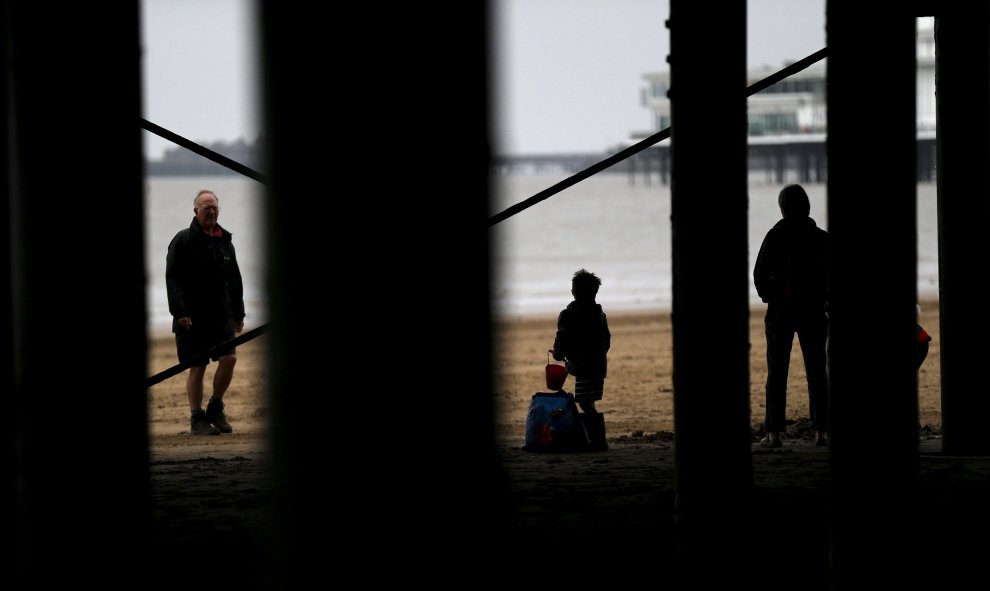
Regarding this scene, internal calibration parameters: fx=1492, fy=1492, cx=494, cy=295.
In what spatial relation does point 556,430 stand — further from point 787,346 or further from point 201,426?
point 201,426

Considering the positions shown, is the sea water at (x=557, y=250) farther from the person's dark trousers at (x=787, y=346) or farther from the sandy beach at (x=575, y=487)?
the person's dark trousers at (x=787, y=346)

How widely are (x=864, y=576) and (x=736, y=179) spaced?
119 centimetres

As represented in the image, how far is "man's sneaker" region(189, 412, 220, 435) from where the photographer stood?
10305 mm

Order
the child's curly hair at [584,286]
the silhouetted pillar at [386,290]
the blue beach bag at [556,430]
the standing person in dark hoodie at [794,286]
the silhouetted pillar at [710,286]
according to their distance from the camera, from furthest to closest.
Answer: the child's curly hair at [584,286] < the blue beach bag at [556,430] < the standing person in dark hoodie at [794,286] < the silhouetted pillar at [710,286] < the silhouetted pillar at [386,290]

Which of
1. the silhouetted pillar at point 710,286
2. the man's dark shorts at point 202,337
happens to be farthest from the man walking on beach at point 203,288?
the silhouetted pillar at point 710,286

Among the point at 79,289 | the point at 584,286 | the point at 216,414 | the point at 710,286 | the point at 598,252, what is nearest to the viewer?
the point at 79,289

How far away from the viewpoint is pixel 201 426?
10359 mm

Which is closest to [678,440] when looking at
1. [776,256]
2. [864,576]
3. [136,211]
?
[864,576]

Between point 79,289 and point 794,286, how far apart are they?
17.2 ft

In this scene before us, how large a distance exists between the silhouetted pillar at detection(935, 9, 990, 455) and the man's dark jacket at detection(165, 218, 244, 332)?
14.9 feet

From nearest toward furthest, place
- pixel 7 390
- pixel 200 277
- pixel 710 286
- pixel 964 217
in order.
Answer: pixel 7 390
pixel 710 286
pixel 964 217
pixel 200 277

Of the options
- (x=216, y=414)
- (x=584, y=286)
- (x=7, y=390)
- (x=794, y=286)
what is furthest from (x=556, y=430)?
(x=7, y=390)

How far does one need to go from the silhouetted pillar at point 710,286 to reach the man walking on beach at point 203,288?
5.49 metres

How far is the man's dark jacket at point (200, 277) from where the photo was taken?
9609mm
